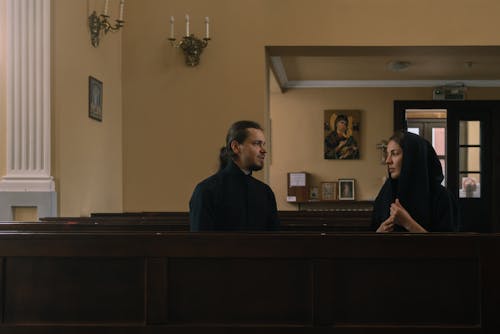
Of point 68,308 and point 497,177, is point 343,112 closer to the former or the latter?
point 497,177

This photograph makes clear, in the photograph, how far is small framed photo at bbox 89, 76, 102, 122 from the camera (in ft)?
18.6

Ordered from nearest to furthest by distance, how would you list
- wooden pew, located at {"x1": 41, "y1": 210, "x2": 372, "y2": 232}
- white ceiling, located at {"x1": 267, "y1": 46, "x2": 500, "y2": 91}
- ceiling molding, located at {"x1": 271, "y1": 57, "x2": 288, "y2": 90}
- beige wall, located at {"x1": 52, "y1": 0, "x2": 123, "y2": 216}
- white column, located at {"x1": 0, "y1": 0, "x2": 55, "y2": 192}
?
wooden pew, located at {"x1": 41, "y1": 210, "x2": 372, "y2": 232}, white column, located at {"x1": 0, "y1": 0, "x2": 55, "y2": 192}, beige wall, located at {"x1": 52, "y1": 0, "x2": 123, "y2": 216}, ceiling molding, located at {"x1": 271, "y1": 57, "x2": 288, "y2": 90}, white ceiling, located at {"x1": 267, "y1": 46, "x2": 500, "y2": 91}

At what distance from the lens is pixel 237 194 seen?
3359 millimetres

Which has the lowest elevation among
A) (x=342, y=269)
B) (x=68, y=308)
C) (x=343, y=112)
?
(x=68, y=308)

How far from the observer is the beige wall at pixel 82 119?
4938 millimetres

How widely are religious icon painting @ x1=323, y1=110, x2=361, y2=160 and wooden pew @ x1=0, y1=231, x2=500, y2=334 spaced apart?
29.4 ft

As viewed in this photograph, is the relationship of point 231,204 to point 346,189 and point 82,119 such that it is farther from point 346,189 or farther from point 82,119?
point 346,189

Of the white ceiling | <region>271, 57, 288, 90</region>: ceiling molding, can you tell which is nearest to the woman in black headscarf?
the white ceiling

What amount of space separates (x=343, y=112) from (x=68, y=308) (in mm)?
9388

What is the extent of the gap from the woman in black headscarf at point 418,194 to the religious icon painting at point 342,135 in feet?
27.9

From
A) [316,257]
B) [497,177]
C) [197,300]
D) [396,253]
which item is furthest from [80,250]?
[497,177]

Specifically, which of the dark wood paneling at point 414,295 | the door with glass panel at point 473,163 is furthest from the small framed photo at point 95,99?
the door with glass panel at point 473,163

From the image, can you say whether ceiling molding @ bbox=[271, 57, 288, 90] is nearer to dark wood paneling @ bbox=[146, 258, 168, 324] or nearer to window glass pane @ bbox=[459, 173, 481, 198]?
window glass pane @ bbox=[459, 173, 481, 198]

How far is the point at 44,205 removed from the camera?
188 inches
